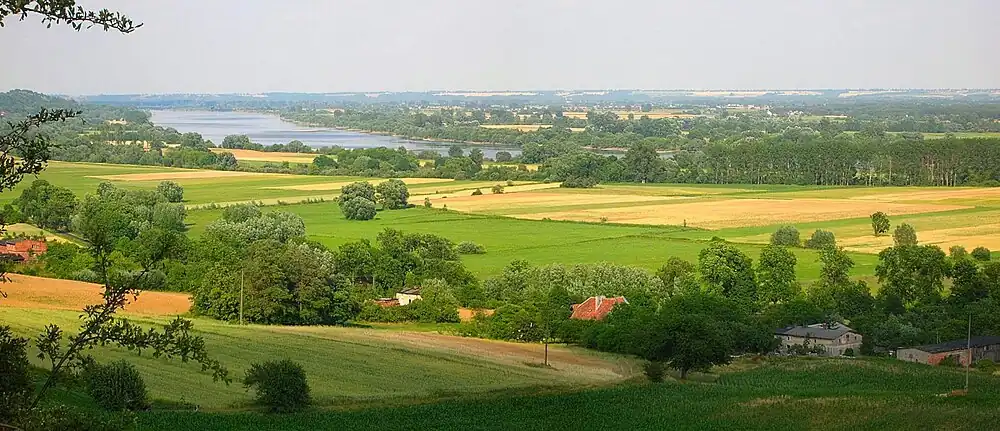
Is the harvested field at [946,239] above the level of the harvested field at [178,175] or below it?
below

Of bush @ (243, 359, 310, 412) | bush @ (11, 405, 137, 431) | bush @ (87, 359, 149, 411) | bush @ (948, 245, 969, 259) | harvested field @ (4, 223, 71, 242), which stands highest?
bush @ (11, 405, 137, 431)

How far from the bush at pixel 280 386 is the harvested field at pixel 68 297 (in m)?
10.7

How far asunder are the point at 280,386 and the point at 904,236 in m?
36.0

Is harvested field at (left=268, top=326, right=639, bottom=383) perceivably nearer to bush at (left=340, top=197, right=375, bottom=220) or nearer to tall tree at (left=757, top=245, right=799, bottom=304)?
tall tree at (left=757, top=245, right=799, bottom=304)

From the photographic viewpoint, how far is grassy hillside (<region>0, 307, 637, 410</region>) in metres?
23.8

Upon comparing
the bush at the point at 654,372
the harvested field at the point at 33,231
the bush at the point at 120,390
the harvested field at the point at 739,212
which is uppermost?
the bush at the point at 120,390

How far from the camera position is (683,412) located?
77.6 ft

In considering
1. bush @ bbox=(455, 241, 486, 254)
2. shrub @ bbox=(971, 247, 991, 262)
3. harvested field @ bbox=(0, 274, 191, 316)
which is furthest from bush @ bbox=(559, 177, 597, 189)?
harvested field @ bbox=(0, 274, 191, 316)

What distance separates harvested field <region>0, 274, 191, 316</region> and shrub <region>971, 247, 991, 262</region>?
32223mm

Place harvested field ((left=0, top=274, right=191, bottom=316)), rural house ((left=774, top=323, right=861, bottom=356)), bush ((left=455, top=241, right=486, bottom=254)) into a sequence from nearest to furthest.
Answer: harvested field ((left=0, top=274, right=191, bottom=316))
rural house ((left=774, top=323, right=861, bottom=356))
bush ((left=455, top=241, right=486, bottom=254))

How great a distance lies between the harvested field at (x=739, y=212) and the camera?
58312 mm

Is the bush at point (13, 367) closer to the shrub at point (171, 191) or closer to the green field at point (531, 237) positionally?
the green field at point (531, 237)

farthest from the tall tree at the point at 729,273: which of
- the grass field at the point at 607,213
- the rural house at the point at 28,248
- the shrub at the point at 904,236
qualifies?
the rural house at the point at 28,248

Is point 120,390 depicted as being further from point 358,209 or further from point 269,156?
point 269,156
